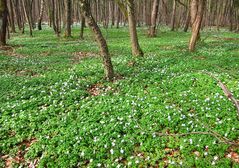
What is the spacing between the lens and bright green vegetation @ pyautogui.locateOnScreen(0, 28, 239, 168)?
267 inches

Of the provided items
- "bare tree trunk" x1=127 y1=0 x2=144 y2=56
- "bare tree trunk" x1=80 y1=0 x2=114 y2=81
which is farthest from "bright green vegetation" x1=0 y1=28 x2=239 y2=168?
"bare tree trunk" x1=127 y1=0 x2=144 y2=56

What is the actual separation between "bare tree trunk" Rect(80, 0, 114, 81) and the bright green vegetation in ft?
1.79

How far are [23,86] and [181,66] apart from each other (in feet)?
28.7

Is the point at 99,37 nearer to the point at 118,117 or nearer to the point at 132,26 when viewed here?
the point at 118,117

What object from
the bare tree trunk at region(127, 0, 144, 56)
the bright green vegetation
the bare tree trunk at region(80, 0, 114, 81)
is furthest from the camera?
the bare tree trunk at region(127, 0, 144, 56)

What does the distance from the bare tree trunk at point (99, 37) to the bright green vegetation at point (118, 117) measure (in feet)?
1.79

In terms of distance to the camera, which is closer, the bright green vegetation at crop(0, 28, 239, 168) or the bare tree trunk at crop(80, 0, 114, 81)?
the bright green vegetation at crop(0, 28, 239, 168)

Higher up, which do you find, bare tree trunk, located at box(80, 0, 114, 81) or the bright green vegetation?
bare tree trunk, located at box(80, 0, 114, 81)

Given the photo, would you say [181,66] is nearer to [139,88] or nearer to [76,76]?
[139,88]

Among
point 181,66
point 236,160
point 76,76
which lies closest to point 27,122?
point 76,76

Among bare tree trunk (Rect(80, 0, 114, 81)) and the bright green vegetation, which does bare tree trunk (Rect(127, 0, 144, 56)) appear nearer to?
the bright green vegetation

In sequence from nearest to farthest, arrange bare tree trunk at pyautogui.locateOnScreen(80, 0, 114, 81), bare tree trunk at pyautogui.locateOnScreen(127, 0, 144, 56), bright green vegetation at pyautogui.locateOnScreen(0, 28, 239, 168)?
bright green vegetation at pyautogui.locateOnScreen(0, 28, 239, 168) → bare tree trunk at pyautogui.locateOnScreen(80, 0, 114, 81) → bare tree trunk at pyautogui.locateOnScreen(127, 0, 144, 56)

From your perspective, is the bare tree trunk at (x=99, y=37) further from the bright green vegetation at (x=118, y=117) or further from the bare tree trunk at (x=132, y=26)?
the bare tree trunk at (x=132, y=26)

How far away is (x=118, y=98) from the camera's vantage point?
9.88 m
